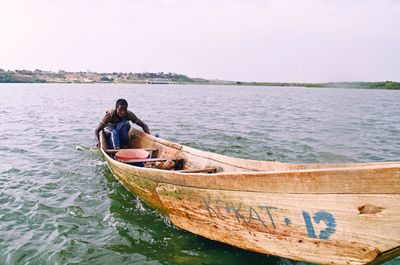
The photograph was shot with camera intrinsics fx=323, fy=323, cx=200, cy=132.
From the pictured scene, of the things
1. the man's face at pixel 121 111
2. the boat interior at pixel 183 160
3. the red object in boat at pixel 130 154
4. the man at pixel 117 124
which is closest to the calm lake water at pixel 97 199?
the red object in boat at pixel 130 154

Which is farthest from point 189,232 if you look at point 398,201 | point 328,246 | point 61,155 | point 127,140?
point 61,155

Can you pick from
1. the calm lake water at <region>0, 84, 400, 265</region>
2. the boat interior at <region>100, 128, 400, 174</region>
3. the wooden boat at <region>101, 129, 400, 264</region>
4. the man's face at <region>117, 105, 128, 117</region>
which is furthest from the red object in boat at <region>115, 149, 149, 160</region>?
the wooden boat at <region>101, 129, 400, 264</region>

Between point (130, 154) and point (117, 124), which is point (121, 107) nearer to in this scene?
point (117, 124)

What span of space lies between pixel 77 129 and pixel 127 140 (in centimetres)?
864

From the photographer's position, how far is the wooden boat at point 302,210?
277 centimetres

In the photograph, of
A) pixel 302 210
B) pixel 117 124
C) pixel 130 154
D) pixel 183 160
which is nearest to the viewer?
pixel 302 210

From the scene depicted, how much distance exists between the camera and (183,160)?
7.15 metres

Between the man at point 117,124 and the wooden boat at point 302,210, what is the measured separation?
441 cm

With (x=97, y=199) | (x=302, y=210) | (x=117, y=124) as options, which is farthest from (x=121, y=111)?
(x=302, y=210)

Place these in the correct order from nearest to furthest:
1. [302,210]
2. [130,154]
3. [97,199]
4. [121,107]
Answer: [302,210]
[97,199]
[130,154]
[121,107]

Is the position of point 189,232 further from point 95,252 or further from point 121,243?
point 95,252

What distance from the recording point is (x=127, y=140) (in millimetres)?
9508

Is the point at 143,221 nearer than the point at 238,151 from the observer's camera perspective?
Yes

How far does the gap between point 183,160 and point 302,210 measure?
416 centimetres
